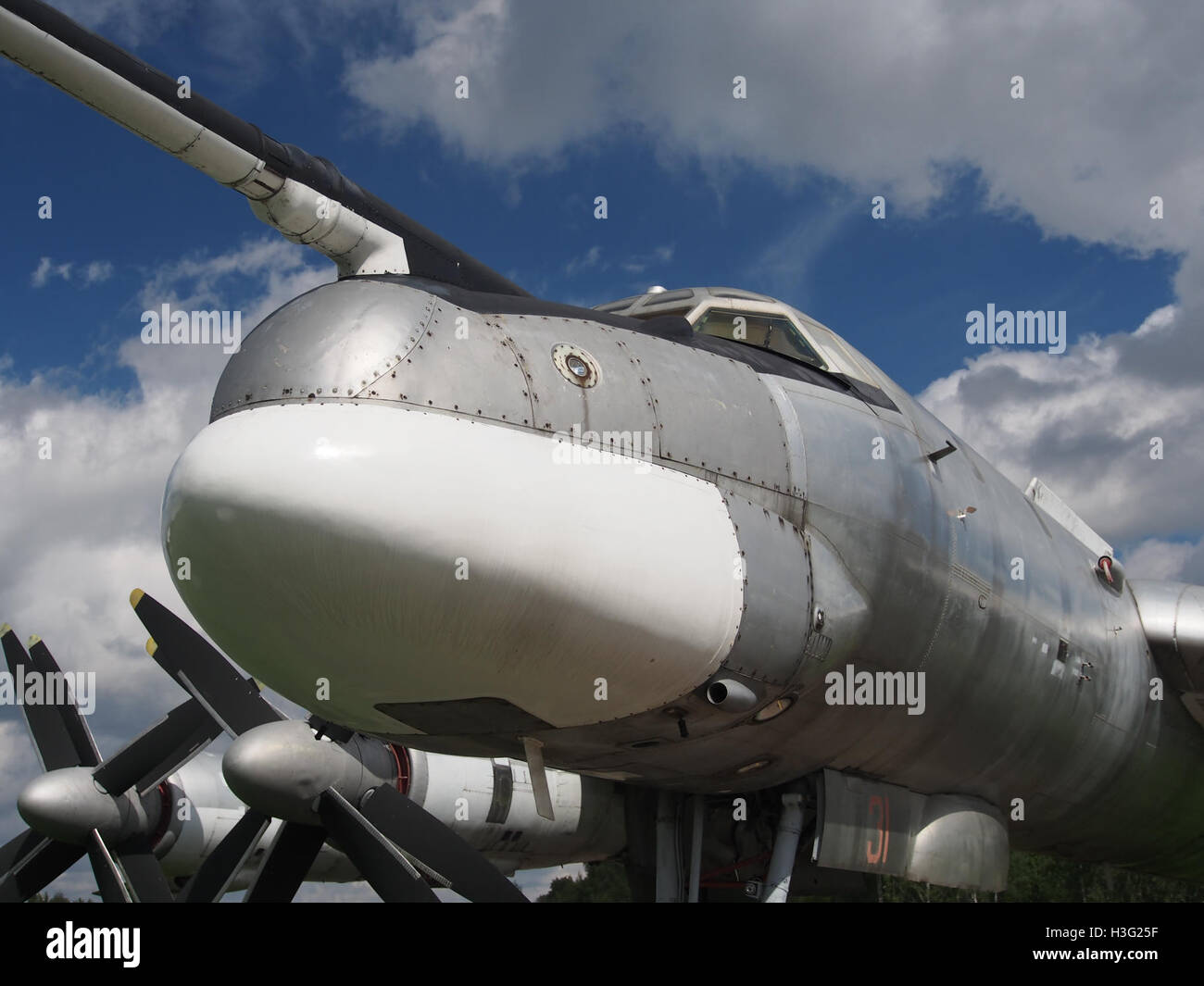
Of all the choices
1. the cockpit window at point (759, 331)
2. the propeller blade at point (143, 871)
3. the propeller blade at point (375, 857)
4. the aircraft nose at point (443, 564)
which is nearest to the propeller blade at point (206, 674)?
the propeller blade at point (375, 857)

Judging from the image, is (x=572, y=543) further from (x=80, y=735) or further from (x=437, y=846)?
(x=80, y=735)

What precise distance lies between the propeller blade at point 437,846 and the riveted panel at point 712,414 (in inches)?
128

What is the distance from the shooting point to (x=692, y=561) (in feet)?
16.7

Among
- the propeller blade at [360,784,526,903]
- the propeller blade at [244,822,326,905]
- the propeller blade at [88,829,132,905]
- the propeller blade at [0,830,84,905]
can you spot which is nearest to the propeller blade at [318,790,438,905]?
the propeller blade at [360,784,526,903]

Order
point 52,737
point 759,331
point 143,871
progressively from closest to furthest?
point 759,331
point 143,871
point 52,737

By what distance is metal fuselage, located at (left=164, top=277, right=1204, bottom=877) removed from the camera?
14.9ft

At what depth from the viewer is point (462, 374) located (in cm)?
480

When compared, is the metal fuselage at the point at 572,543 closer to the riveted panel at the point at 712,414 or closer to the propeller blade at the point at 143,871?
the riveted panel at the point at 712,414

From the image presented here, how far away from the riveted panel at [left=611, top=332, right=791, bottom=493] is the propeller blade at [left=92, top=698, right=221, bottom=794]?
8.37 metres

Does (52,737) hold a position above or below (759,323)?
below

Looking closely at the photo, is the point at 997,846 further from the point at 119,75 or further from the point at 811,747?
the point at 119,75

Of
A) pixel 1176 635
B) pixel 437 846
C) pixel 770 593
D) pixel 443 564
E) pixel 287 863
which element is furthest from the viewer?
pixel 1176 635

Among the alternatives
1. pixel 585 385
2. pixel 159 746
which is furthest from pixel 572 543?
pixel 159 746

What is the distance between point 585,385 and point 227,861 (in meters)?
6.78
